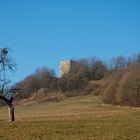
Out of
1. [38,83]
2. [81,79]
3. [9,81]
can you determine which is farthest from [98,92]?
[9,81]

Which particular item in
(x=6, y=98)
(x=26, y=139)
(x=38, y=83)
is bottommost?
(x=26, y=139)

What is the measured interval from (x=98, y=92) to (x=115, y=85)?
131 ft

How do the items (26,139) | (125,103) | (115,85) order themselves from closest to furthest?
1. (26,139)
2. (125,103)
3. (115,85)

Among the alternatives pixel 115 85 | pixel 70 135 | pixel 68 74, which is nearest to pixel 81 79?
pixel 68 74

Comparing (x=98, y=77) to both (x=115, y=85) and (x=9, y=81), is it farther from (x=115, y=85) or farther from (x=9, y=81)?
(x=9, y=81)

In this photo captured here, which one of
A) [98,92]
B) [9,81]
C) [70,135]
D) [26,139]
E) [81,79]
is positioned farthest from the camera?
[81,79]

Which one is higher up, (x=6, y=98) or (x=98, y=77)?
(x=98, y=77)

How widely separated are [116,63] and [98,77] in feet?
30.5

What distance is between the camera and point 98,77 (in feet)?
641

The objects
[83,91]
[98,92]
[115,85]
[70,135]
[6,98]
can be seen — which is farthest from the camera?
[83,91]

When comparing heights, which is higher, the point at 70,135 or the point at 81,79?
the point at 81,79

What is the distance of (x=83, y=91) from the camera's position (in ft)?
560

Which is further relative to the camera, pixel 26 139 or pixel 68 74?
pixel 68 74

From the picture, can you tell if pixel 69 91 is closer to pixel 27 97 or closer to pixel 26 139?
pixel 27 97
